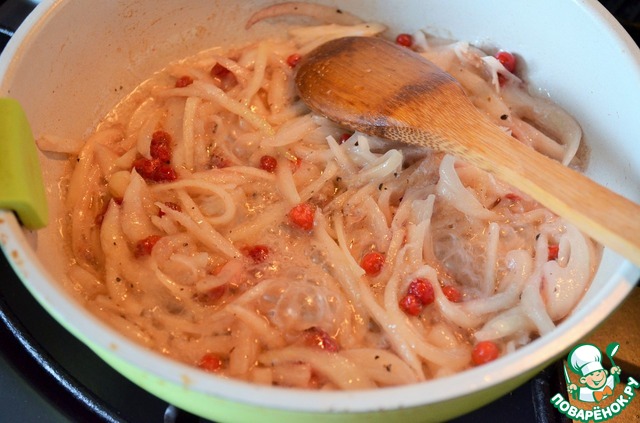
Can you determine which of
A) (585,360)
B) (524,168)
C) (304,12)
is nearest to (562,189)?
(524,168)

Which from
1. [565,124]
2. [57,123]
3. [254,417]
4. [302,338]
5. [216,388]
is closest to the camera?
[216,388]

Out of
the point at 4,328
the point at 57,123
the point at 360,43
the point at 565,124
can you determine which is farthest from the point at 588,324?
the point at 57,123

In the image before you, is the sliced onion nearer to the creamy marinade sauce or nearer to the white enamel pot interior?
the white enamel pot interior

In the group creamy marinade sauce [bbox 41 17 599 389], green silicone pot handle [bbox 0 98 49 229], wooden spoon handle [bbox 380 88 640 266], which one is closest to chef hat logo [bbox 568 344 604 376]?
creamy marinade sauce [bbox 41 17 599 389]

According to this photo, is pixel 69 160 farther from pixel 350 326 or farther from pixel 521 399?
pixel 521 399

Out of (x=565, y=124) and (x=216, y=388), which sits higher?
(x=565, y=124)

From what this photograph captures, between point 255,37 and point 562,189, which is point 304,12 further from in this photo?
point 562,189

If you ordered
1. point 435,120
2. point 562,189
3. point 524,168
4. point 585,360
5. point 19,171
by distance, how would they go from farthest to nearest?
point 435,120, point 585,360, point 524,168, point 562,189, point 19,171
